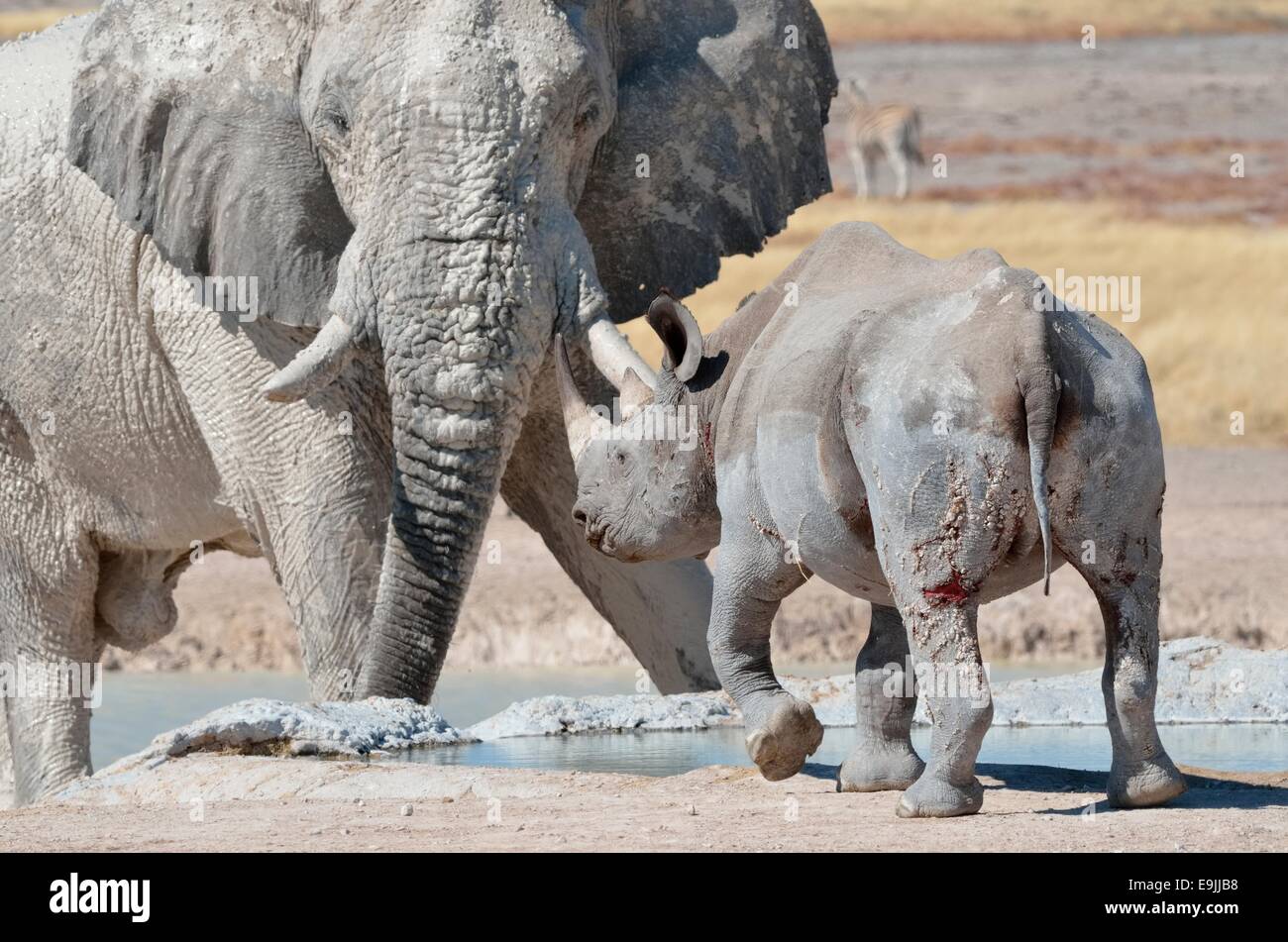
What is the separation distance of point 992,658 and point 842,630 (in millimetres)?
735

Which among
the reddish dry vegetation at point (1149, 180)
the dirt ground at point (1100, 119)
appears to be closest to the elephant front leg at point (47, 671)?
the dirt ground at point (1100, 119)

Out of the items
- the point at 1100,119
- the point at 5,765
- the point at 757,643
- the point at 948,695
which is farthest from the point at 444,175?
the point at 1100,119

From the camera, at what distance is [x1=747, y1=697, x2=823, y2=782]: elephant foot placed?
5969 millimetres

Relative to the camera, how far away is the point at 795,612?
12.1 metres

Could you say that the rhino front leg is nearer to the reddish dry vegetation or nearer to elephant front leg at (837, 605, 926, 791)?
elephant front leg at (837, 605, 926, 791)

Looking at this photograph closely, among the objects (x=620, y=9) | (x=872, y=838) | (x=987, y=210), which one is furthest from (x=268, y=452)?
(x=987, y=210)

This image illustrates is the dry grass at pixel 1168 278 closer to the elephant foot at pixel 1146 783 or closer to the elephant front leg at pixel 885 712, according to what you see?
the elephant front leg at pixel 885 712

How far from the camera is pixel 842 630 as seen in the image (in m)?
12.0

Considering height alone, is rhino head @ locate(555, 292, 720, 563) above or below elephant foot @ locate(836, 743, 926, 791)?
above

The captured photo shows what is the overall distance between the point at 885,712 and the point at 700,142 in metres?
2.48

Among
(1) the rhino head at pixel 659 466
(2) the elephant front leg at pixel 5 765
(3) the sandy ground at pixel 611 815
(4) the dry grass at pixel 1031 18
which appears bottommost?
(2) the elephant front leg at pixel 5 765

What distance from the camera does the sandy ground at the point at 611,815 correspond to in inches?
212

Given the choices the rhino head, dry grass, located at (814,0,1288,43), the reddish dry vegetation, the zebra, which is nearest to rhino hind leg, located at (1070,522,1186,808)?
the rhino head

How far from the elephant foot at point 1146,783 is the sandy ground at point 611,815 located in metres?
0.06
